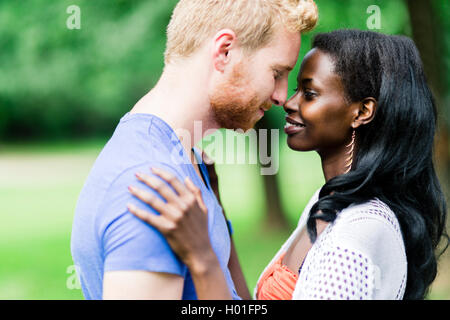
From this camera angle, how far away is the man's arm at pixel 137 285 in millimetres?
1810

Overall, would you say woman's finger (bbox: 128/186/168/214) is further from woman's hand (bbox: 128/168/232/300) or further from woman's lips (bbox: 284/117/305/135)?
woman's lips (bbox: 284/117/305/135)

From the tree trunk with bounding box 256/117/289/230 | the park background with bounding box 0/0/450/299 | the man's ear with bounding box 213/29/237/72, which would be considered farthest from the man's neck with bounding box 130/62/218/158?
the tree trunk with bounding box 256/117/289/230

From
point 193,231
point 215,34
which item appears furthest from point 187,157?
point 215,34

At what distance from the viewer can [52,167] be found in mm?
22297

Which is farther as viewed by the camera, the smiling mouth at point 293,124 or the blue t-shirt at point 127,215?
the smiling mouth at point 293,124

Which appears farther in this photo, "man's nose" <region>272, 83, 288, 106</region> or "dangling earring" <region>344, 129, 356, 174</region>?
"dangling earring" <region>344, 129, 356, 174</region>

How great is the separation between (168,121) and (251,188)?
14484mm

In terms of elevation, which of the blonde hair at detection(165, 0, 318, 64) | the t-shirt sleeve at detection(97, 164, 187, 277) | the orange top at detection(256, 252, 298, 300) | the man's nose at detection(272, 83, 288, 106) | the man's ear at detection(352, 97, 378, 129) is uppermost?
the blonde hair at detection(165, 0, 318, 64)

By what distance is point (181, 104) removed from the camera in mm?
2205

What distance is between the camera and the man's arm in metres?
1.81

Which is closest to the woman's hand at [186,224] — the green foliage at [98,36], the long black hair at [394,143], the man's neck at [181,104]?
the man's neck at [181,104]

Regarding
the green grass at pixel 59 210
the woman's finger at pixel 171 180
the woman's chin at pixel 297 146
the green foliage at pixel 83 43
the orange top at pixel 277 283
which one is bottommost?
the green grass at pixel 59 210

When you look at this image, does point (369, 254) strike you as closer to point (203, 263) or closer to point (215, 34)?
point (203, 263)

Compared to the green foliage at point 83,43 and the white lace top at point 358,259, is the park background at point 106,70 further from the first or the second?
the white lace top at point 358,259
